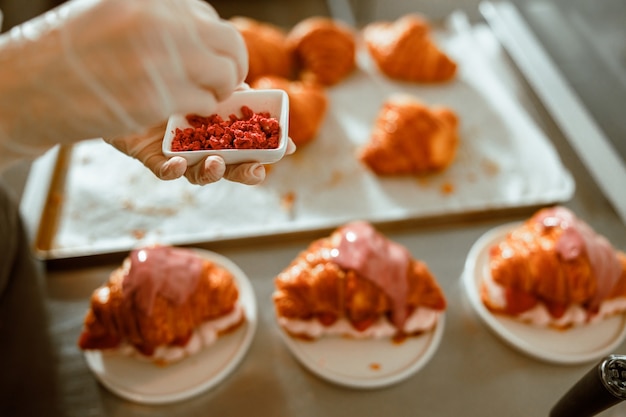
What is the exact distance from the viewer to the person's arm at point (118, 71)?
65 cm

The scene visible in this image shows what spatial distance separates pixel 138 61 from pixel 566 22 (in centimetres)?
179

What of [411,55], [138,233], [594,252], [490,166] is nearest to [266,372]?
[138,233]

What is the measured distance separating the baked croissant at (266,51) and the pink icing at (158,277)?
3.41 ft

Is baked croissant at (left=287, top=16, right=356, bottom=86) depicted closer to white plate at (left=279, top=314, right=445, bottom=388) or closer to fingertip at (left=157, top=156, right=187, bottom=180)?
white plate at (left=279, top=314, right=445, bottom=388)

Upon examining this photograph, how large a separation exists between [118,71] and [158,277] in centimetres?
67

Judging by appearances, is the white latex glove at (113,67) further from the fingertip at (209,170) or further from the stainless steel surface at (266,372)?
the stainless steel surface at (266,372)

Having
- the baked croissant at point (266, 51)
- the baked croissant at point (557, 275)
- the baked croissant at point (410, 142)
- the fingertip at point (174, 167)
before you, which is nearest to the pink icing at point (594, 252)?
the baked croissant at point (557, 275)

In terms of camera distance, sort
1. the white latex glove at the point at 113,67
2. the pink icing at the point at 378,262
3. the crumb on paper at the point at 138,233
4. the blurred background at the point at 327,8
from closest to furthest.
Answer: the white latex glove at the point at 113,67 → the pink icing at the point at 378,262 → the crumb on paper at the point at 138,233 → the blurred background at the point at 327,8

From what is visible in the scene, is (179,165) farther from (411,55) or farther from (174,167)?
(411,55)

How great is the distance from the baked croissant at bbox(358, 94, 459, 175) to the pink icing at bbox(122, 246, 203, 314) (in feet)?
2.76

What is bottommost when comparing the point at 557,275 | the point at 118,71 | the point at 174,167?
the point at 557,275

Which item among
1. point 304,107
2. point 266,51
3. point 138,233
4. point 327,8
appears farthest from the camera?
point 327,8

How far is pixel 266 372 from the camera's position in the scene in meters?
1.32

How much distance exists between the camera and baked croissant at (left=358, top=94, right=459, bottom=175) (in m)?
1.89
